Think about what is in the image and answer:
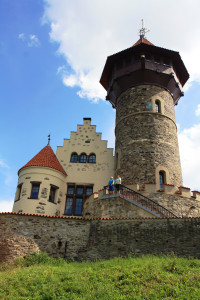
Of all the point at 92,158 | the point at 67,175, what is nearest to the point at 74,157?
the point at 92,158

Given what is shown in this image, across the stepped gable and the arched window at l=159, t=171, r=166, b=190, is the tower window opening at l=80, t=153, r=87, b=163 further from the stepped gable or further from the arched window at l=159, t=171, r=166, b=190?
the arched window at l=159, t=171, r=166, b=190

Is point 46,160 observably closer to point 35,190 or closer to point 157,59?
point 35,190

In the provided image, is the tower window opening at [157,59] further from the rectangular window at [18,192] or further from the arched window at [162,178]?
the rectangular window at [18,192]

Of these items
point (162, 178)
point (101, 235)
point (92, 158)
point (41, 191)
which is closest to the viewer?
point (101, 235)

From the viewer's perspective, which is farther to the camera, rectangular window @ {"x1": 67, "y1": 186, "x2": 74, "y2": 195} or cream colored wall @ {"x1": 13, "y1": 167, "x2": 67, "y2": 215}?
rectangular window @ {"x1": 67, "y1": 186, "x2": 74, "y2": 195}

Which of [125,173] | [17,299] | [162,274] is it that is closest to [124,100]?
[125,173]

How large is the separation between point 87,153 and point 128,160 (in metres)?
4.48

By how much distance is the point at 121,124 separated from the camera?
66.1ft

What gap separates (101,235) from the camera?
523 inches

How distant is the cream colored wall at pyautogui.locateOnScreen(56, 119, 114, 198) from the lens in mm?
20562

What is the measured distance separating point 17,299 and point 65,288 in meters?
1.45

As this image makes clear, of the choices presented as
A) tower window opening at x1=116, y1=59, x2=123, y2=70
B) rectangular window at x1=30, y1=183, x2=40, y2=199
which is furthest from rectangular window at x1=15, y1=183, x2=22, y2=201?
tower window opening at x1=116, y1=59, x2=123, y2=70

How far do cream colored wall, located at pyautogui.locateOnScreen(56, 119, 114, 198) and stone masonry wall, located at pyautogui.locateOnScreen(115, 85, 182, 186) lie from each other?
1.84 metres

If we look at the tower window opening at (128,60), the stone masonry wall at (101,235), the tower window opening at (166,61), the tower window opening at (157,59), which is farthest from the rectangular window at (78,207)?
the tower window opening at (166,61)
